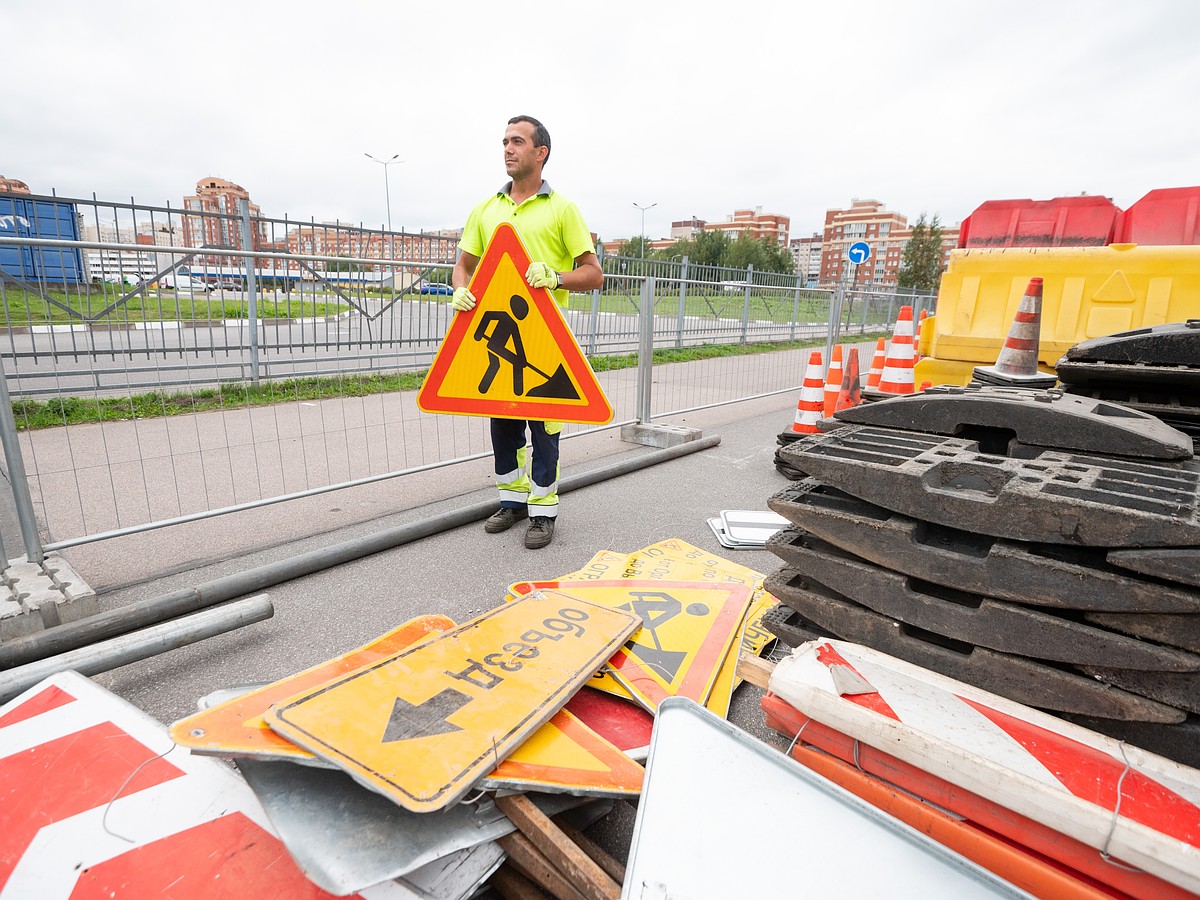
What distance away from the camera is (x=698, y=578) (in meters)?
2.99

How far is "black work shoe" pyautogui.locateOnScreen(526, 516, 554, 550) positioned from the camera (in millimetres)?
3537

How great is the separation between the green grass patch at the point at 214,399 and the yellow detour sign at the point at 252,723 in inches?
153

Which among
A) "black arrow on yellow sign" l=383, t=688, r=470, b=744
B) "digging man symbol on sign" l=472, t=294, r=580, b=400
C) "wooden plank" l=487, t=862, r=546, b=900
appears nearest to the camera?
"wooden plank" l=487, t=862, r=546, b=900

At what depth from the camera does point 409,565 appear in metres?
3.25

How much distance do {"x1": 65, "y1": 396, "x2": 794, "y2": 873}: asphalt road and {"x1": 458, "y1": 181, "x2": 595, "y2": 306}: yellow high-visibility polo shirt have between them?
1470 mm

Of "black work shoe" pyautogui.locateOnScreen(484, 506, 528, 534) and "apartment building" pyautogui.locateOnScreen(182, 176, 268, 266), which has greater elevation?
"apartment building" pyautogui.locateOnScreen(182, 176, 268, 266)

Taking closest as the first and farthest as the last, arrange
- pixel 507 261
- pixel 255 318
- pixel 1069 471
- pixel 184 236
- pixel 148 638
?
pixel 1069 471 → pixel 148 638 → pixel 507 261 → pixel 255 318 → pixel 184 236

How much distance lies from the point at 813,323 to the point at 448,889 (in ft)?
58.7

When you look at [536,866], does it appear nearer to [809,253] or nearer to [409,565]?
[409,565]

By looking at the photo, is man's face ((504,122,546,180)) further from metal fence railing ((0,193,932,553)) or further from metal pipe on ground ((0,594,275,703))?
metal pipe on ground ((0,594,275,703))

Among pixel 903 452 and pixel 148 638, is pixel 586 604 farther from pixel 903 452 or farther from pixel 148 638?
pixel 148 638

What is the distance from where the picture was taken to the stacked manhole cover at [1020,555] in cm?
138

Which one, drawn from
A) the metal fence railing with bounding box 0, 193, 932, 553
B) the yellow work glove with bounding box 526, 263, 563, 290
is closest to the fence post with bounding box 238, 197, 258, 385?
the metal fence railing with bounding box 0, 193, 932, 553

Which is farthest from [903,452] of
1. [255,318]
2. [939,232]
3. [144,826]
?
[939,232]
